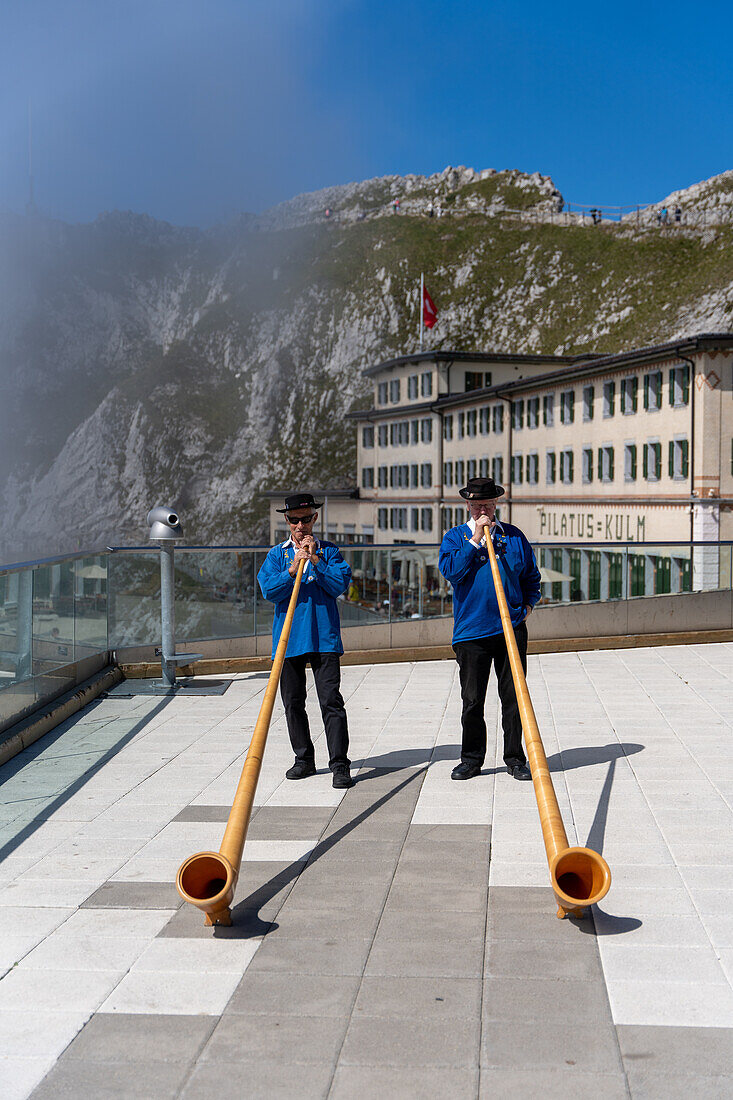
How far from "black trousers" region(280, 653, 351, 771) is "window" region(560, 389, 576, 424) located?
171ft

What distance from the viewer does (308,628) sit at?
7.16 m

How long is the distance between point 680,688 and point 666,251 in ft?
403

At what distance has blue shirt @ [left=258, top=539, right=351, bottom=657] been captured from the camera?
23.3ft

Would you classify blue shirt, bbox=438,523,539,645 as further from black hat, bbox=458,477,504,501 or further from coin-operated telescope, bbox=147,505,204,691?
coin-operated telescope, bbox=147,505,204,691

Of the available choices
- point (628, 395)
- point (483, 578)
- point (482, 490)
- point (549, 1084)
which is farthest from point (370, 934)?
point (628, 395)

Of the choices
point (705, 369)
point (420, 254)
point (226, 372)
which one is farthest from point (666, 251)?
point (705, 369)

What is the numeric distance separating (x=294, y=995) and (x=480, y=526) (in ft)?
12.2

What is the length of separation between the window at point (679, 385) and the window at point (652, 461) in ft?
7.37

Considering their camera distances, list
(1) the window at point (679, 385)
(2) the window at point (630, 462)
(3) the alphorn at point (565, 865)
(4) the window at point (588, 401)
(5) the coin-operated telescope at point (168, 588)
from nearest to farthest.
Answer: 1. (3) the alphorn at point (565, 865)
2. (5) the coin-operated telescope at point (168, 588)
3. (1) the window at point (679, 385)
4. (2) the window at point (630, 462)
5. (4) the window at point (588, 401)

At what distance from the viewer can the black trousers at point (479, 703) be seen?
23.4 ft

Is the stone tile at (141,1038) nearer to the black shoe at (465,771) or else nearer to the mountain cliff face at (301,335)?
the black shoe at (465,771)

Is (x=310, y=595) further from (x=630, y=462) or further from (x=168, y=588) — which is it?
(x=630, y=462)

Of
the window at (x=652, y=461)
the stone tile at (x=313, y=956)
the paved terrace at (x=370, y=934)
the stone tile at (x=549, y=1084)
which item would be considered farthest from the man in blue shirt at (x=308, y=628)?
the window at (x=652, y=461)

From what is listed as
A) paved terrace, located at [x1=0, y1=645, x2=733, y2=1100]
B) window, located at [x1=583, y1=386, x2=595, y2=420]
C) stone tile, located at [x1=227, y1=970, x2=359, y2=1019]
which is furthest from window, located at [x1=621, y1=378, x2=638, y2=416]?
stone tile, located at [x1=227, y1=970, x2=359, y2=1019]
